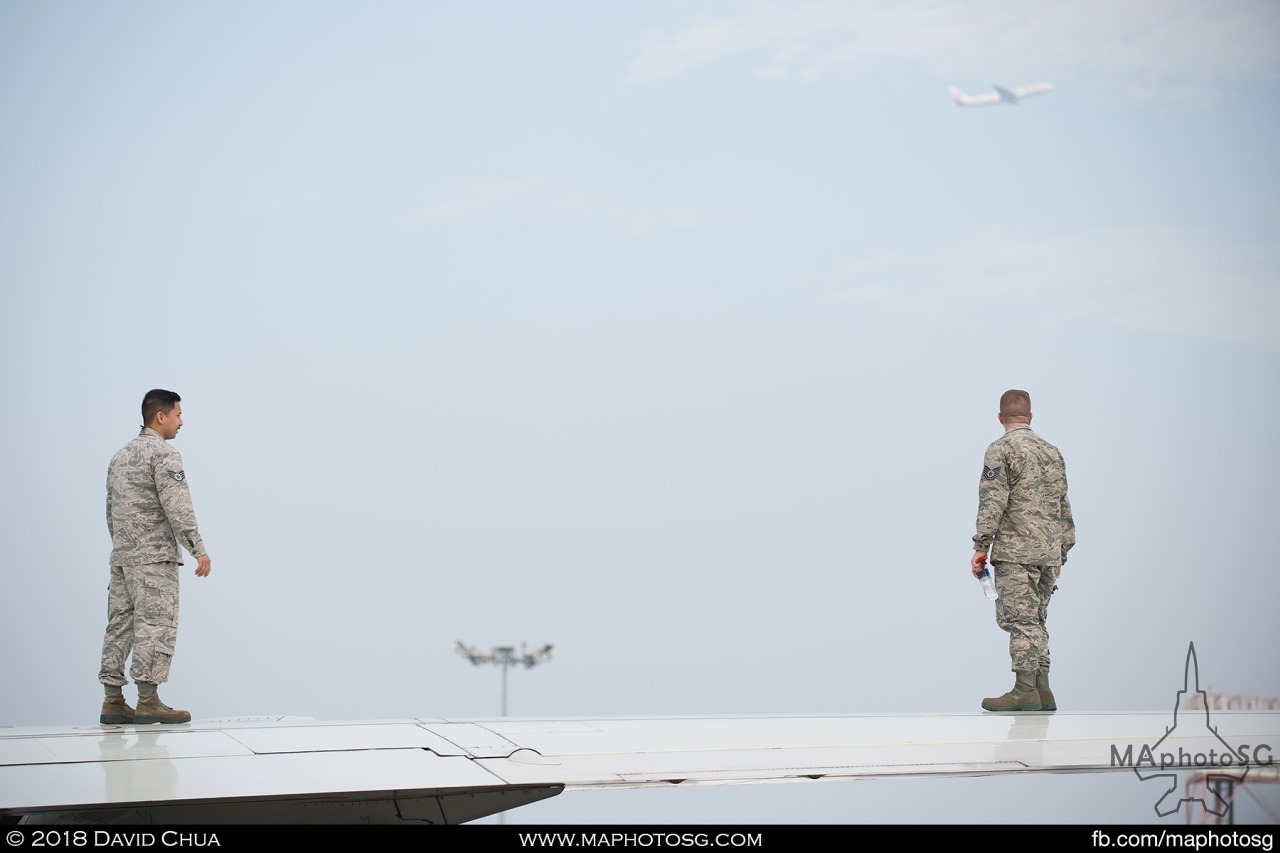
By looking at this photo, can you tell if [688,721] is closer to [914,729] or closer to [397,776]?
[914,729]

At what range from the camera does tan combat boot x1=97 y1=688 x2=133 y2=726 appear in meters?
8.07

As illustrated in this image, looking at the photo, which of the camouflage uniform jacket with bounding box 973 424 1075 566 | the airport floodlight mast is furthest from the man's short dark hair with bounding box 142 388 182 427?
the airport floodlight mast

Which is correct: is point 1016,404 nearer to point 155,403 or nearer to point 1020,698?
point 1020,698

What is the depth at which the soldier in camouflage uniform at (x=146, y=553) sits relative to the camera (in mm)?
8281

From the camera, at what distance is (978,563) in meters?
8.75

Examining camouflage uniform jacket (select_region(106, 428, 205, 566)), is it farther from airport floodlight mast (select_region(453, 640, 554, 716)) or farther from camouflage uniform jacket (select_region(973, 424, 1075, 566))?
airport floodlight mast (select_region(453, 640, 554, 716))

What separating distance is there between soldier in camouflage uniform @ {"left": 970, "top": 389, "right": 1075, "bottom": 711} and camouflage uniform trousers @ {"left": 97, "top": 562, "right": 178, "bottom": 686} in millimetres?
5275

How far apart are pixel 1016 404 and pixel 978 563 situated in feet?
3.73

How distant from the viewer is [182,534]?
8.38 m

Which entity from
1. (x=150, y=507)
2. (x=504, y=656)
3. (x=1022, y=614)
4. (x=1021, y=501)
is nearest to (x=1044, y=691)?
(x=1022, y=614)

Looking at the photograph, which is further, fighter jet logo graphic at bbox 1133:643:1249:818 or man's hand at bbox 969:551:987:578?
man's hand at bbox 969:551:987:578
